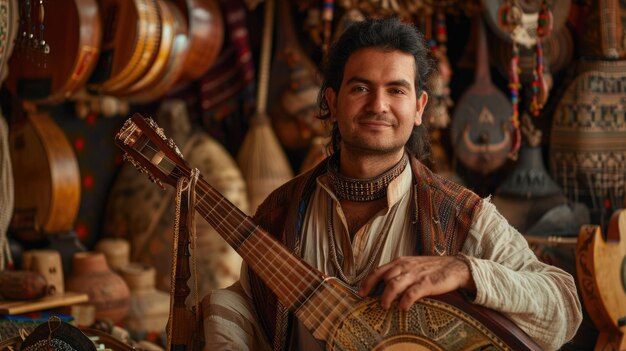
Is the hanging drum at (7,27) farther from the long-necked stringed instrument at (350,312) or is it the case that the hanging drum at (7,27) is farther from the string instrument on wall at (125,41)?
the long-necked stringed instrument at (350,312)

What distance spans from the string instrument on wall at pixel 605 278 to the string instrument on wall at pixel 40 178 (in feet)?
6.52

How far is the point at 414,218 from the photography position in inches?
100

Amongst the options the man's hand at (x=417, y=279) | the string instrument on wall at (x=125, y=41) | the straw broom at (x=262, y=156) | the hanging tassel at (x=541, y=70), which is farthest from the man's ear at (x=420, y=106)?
the straw broom at (x=262, y=156)

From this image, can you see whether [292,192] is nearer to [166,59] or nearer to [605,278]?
[605,278]

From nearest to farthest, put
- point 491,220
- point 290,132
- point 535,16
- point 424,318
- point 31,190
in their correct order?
point 424,318 → point 491,220 → point 31,190 → point 535,16 → point 290,132

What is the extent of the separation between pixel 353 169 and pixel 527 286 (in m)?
0.60

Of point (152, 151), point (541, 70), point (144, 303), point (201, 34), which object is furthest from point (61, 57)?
point (541, 70)

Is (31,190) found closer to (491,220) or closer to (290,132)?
(290,132)

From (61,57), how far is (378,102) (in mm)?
1600

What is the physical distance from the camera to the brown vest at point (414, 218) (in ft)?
8.08

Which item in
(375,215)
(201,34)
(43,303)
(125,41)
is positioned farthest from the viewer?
(201,34)

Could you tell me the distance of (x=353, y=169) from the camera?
2621 millimetres

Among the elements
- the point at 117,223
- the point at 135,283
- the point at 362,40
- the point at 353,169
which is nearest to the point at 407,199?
the point at 353,169

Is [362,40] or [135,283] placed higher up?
[362,40]
